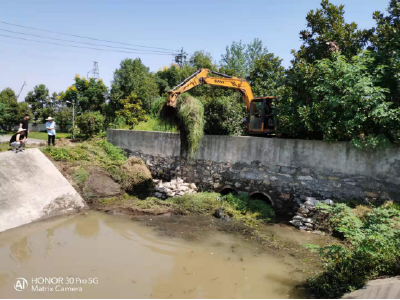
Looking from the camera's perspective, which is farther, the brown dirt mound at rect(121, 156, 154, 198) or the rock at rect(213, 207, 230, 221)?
the brown dirt mound at rect(121, 156, 154, 198)

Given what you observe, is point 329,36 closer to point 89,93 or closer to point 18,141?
point 18,141

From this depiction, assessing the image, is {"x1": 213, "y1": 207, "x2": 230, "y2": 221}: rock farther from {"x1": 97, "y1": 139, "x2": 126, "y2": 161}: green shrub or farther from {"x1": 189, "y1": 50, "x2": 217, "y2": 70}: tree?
{"x1": 189, "y1": 50, "x2": 217, "y2": 70}: tree

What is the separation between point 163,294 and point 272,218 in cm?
462

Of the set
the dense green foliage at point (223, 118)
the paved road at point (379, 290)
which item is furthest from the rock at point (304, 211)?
the dense green foliage at point (223, 118)

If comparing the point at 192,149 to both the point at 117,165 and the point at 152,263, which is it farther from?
the point at 152,263

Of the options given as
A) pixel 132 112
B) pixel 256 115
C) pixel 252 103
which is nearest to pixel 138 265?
pixel 256 115

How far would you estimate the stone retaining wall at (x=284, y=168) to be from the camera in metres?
7.51

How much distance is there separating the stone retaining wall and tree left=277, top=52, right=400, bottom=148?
46 centimetres

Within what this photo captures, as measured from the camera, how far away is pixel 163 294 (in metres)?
5.03

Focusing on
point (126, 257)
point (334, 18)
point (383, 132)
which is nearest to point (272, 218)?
point (383, 132)

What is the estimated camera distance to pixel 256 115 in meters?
10.8

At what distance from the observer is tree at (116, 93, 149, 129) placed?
1788 centimetres

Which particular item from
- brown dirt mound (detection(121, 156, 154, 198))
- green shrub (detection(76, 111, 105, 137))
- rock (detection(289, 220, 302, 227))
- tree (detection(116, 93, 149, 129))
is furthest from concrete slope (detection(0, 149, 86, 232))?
tree (detection(116, 93, 149, 129))

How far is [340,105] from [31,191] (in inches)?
386
